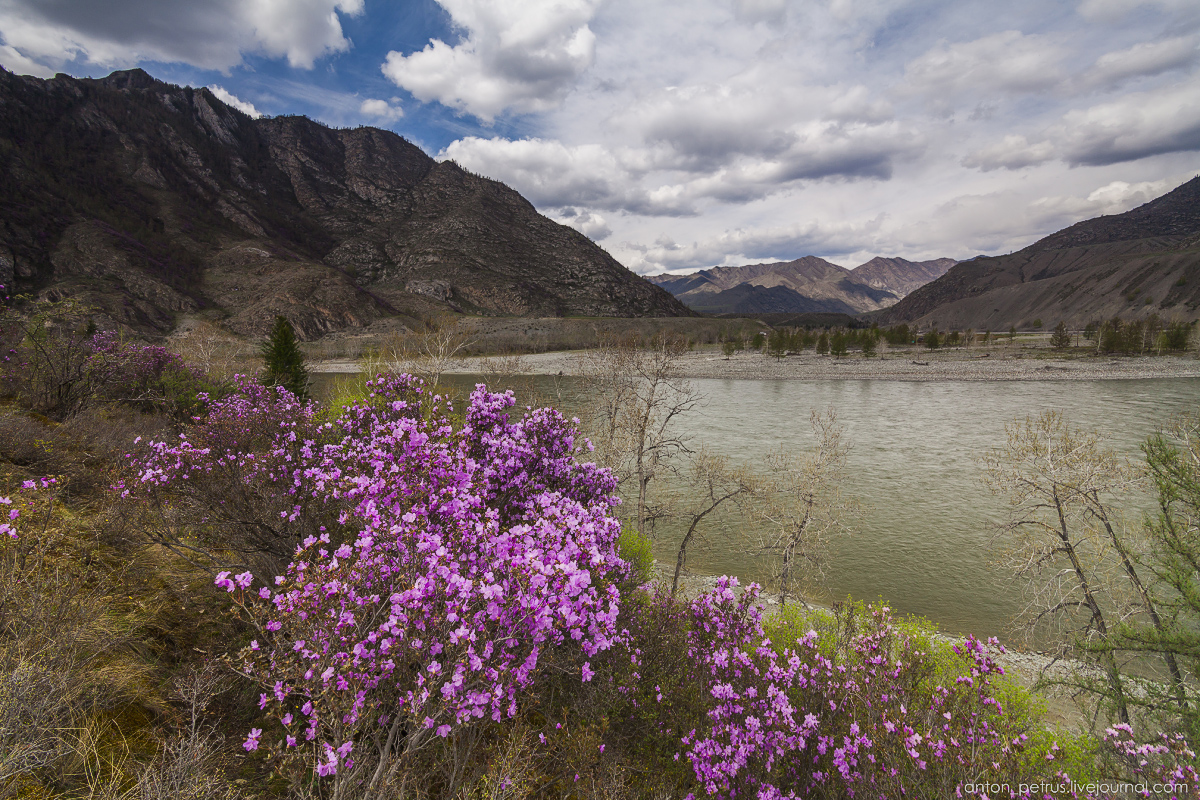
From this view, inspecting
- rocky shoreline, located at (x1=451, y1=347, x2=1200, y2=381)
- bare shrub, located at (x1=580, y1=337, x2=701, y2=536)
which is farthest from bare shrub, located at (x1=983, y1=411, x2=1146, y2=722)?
rocky shoreline, located at (x1=451, y1=347, x2=1200, y2=381)

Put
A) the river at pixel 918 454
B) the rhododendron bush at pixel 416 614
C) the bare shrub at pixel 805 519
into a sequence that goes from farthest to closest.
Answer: the river at pixel 918 454
the bare shrub at pixel 805 519
the rhododendron bush at pixel 416 614

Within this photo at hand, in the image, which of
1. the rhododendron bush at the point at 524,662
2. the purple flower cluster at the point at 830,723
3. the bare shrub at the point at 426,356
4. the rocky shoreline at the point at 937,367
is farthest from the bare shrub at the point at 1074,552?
the rocky shoreline at the point at 937,367

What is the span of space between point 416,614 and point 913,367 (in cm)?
8965

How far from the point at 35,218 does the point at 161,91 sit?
128 metres

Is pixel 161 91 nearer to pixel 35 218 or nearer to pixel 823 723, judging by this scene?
pixel 35 218

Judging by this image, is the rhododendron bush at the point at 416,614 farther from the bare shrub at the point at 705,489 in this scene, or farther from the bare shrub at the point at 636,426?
the bare shrub at the point at 705,489

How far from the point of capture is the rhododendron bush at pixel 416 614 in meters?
3.23

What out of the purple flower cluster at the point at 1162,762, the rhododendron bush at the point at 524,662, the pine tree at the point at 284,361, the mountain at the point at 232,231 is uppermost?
the mountain at the point at 232,231

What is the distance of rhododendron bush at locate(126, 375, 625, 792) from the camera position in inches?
127

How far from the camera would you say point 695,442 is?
30.6 meters

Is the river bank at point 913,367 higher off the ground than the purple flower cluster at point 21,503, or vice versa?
the purple flower cluster at point 21,503

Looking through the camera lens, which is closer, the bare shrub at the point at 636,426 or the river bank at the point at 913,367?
the bare shrub at the point at 636,426

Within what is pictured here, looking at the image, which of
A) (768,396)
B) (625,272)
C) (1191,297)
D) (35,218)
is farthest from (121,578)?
(1191,297)

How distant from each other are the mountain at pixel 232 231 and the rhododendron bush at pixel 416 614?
83.1m
